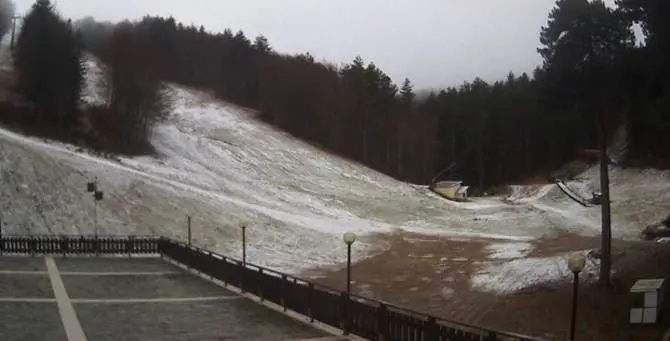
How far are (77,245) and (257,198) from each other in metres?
26.0

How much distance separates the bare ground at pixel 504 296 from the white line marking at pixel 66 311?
12.6 metres

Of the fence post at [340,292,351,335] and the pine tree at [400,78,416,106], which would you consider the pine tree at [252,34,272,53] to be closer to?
the pine tree at [400,78,416,106]

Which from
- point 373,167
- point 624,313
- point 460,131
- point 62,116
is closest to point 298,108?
point 373,167

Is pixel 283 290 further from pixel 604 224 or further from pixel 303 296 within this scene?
pixel 604 224

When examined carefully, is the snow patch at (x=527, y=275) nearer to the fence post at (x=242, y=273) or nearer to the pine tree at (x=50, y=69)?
the fence post at (x=242, y=273)

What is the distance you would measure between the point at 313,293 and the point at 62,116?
174 feet

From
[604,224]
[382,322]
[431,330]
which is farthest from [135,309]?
[604,224]

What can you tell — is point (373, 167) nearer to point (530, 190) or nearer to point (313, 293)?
point (530, 190)

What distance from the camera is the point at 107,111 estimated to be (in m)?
70.0

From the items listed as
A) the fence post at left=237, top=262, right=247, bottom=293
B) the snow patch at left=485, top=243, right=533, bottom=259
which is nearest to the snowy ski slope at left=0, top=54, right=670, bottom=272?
the snow patch at left=485, top=243, right=533, bottom=259

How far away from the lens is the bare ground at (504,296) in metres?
23.0

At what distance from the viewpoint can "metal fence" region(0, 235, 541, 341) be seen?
46.2ft

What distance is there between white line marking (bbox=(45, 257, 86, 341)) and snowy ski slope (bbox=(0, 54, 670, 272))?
44.4ft

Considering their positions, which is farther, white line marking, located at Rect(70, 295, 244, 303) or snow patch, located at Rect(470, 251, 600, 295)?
snow patch, located at Rect(470, 251, 600, 295)
